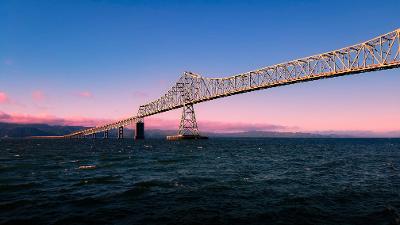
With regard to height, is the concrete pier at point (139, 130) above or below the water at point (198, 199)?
above

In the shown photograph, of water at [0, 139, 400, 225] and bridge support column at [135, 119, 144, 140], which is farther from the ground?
bridge support column at [135, 119, 144, 140]

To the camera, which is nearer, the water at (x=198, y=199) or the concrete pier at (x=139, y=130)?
the water at (x=198, y=199)

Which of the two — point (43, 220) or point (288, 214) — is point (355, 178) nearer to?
point (288, 214)

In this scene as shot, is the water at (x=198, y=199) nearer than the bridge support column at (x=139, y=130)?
Yes

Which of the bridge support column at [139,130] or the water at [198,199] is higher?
the bridge support column at [139,130]

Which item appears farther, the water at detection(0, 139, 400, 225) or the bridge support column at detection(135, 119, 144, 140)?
the bridge support column at detection(135, 119, 144, 140)

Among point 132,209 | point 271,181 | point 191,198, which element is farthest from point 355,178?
point 132,209

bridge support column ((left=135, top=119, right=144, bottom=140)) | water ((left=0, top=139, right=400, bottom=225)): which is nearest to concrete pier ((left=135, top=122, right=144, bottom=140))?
bridge support column ((left=135, top=119, right=144, bottom=140))

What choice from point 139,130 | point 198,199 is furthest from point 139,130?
point 198,199

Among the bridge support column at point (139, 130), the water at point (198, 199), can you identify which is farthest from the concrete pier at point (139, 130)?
the water at point (198, 199)

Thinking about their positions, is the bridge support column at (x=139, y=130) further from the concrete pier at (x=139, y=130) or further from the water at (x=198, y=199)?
the water at (x=198, y=199)

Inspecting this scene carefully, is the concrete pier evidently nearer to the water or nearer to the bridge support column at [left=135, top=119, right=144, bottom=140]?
the bridge support column at [left=135, top=119, right=144, bottom=140]

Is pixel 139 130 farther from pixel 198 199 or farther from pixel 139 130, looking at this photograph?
pixel 198 199

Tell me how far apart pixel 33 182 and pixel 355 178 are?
2495cm
